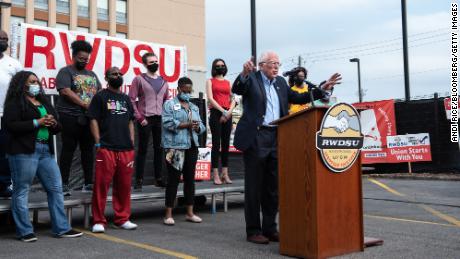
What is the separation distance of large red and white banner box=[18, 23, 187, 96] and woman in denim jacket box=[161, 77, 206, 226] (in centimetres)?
233

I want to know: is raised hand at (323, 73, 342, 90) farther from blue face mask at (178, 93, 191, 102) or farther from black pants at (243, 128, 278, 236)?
blue face mask at (178, 93, 191, 102)

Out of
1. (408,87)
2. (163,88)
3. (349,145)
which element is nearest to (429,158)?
(408,87)

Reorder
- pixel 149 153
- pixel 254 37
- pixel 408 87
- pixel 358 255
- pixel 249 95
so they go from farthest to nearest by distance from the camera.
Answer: pixel 408 87 < pixel 254 37 < pixel 149 153 < pixel 249 95 < pixel 358 255

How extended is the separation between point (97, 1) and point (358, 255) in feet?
151

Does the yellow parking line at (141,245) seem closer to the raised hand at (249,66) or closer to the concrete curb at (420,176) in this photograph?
the raised hand at (249,66)

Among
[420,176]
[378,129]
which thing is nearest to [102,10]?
[378,129]

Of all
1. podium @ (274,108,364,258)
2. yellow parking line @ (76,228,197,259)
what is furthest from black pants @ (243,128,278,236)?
yellow parking line @ (76,228,197,259)

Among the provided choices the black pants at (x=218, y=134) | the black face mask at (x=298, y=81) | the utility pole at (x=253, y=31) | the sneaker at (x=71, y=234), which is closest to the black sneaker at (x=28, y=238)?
A: the sneaker at (x=71, y=234)

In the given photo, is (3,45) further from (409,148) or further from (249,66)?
(409,148)

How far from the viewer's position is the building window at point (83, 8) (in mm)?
46022

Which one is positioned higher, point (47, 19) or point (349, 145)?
point (47, 19)

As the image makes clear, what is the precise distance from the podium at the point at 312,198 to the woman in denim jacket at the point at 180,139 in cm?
193

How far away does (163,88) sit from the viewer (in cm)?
742

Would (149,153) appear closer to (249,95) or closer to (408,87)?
(249,95)
